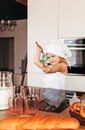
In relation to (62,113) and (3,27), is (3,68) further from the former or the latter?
(62,113)

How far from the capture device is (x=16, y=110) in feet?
3.35

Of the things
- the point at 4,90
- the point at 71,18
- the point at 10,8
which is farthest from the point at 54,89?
the point at 10,8

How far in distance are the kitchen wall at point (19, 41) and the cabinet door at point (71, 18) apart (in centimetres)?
355

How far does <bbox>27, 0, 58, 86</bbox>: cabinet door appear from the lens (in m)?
2.56

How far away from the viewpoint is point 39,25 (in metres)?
2.63

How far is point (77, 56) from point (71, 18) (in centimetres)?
42

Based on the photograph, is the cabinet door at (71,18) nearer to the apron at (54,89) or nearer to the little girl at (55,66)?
the little girl at (55,66)

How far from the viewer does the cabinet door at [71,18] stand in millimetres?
2420

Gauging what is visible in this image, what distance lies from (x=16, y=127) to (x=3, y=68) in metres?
5.87

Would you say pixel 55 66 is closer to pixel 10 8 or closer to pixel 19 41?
pixel 10 8

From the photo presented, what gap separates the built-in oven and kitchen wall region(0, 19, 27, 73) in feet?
11.8

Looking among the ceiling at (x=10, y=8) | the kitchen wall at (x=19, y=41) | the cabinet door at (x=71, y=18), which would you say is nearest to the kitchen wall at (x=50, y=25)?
the cabinet door at (x=71, y=18)

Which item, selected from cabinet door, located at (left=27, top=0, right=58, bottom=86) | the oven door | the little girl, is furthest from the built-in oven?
the little girl

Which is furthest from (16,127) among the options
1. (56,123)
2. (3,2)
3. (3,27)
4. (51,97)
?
(3,27)
